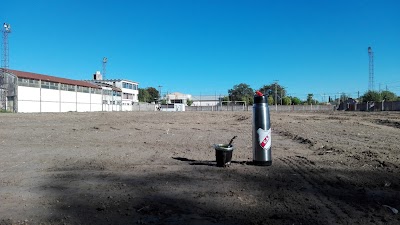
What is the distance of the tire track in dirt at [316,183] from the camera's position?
421 centimetres

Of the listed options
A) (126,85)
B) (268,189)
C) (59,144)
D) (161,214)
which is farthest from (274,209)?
(126,85)

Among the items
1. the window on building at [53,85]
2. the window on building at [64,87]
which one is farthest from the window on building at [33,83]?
the window on building at [64,87]

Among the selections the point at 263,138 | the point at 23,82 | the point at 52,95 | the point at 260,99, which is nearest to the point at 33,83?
the point at 23,82

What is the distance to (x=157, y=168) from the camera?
7.39m

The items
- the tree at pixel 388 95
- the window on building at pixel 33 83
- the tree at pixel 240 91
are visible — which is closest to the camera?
the window on building at pixel 33 83

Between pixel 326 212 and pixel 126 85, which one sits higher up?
pixel 126 85

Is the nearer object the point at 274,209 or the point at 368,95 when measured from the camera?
the point at 274,209

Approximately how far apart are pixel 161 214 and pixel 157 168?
3175 mm

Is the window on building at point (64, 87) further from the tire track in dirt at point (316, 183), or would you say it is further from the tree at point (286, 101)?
the tree at point (286, 101)

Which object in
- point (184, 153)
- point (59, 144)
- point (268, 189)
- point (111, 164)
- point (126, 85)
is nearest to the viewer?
point (268, 189)

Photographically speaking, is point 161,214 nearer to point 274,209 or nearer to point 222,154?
point 274,209

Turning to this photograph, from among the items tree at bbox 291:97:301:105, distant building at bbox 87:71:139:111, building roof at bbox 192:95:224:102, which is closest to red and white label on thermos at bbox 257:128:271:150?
distant building at bbox 87:71:139:111

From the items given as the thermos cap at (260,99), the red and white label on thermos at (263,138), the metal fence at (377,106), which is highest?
the metal fence at (377,106)

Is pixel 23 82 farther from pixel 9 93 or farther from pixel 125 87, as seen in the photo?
pixel 125 87
